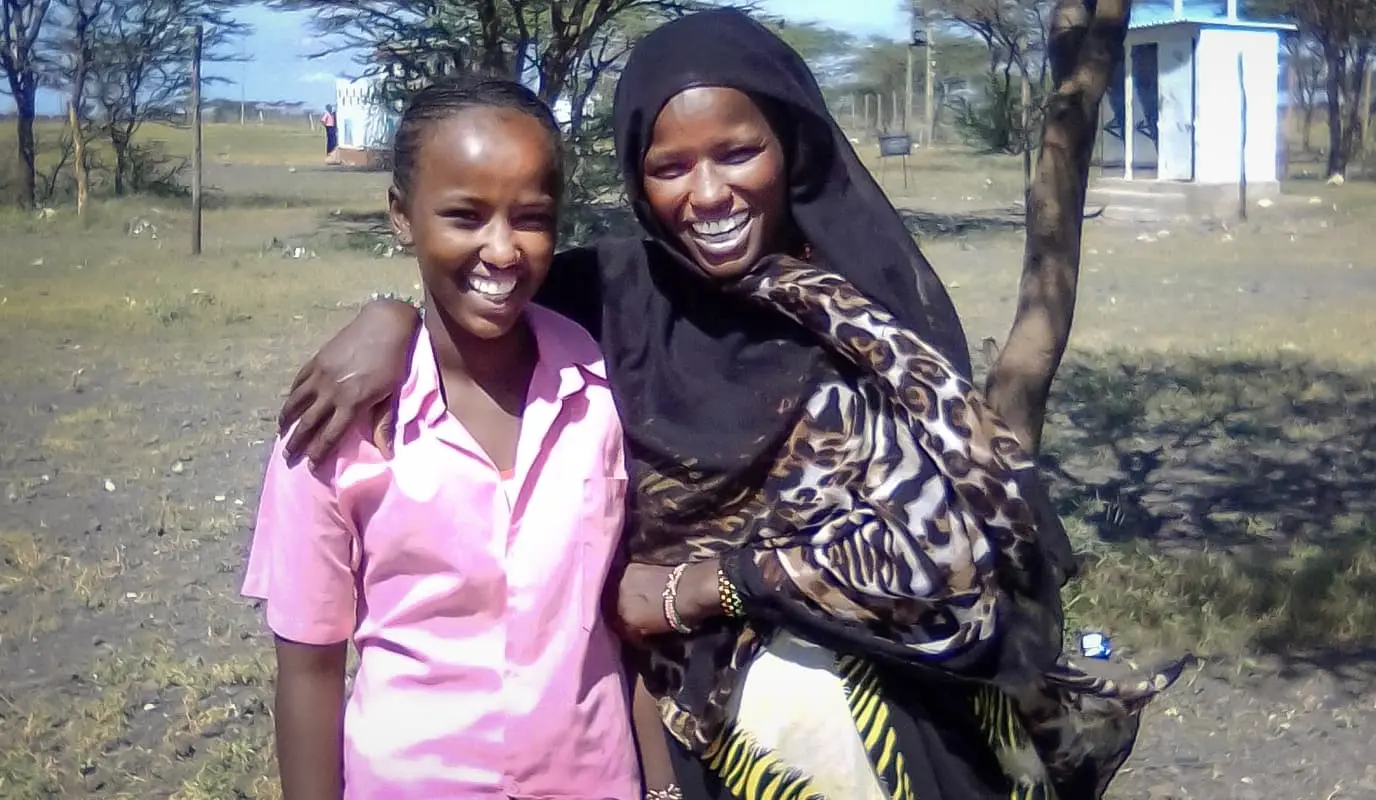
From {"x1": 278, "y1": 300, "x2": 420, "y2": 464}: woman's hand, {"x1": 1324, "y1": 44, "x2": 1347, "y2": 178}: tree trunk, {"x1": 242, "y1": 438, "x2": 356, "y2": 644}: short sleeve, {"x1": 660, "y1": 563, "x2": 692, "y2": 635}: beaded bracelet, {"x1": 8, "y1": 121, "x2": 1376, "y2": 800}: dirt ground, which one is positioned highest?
{"x1": 1324, "y1": 44, "x2": 1347, "y2": 178}: tree trunk

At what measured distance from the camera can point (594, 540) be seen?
158 cm

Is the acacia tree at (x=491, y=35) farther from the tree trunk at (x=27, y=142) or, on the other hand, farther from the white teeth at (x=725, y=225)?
the white teeth at (x=725, y=225)

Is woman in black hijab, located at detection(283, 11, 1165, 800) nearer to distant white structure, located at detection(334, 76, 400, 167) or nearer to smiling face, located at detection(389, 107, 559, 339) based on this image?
smiling face, located at detection(389, 107, 559, 339)

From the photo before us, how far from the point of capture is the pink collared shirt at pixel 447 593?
4.90 ft

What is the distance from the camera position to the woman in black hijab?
4.93 ft

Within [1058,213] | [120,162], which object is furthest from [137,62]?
[1058,213]

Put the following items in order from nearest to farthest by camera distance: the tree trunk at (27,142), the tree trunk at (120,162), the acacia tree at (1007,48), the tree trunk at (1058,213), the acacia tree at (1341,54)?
the tree trunk at (1058,213)
the tree trunk at (27,142)
the tree trunk at (120,162)
the acacia tree at (1007,48)
the acacia tree at (1341,54)

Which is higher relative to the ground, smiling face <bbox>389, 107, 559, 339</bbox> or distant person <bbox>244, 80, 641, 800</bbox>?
smiling face <bbox>389, 107, 559, 339</bbox>

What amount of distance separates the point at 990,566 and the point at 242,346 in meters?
7.82

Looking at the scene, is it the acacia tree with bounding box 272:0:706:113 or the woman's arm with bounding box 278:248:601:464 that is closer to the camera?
the woman's arm with bounding box 278:248:601:464

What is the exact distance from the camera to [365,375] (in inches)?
60.7

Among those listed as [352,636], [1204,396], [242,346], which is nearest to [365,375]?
[352,636]

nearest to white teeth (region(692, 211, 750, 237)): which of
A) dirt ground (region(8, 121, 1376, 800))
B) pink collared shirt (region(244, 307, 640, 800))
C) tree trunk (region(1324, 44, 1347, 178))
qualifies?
pink collared shirt (region(244, 307, 640, 800))

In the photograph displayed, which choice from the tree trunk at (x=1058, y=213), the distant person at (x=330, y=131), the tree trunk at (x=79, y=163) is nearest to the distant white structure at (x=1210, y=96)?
the tree trunk at (x=79, y=163)
